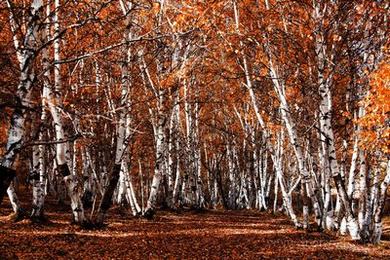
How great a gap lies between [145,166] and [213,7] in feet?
115

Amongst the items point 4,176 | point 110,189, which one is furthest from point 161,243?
point 4,176

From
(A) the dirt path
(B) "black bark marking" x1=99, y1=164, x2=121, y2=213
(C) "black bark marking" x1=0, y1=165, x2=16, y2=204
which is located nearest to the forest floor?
(A) the dirt path

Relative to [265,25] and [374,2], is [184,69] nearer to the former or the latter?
[265,25]

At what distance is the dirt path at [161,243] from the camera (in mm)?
10844

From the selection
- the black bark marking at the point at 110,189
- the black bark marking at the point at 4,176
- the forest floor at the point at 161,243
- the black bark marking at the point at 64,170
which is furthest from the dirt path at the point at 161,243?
the black bark marking at the point at 4,176

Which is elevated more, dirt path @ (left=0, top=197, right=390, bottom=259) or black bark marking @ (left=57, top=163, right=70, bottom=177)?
black bark marking @ (left=57, top=163, right=70, bottom=177)

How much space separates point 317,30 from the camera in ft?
45.5

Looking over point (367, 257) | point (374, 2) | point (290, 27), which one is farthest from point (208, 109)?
point (367, 257)

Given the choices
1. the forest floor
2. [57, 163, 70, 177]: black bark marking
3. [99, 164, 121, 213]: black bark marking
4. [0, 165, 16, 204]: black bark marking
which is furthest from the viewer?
[99, 164, 121, 213]: black bark marking

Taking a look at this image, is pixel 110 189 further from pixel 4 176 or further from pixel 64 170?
pixel 4 176

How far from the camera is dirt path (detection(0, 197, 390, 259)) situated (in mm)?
10844

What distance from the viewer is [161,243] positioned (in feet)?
42.1

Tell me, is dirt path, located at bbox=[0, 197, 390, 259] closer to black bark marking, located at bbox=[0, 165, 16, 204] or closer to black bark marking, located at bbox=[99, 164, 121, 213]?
black bark marking, located at bbox=[99, 164, 121, 213]

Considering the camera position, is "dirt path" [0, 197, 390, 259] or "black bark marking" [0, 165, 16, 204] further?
"dirt path" [0, 197, 390, 259]
